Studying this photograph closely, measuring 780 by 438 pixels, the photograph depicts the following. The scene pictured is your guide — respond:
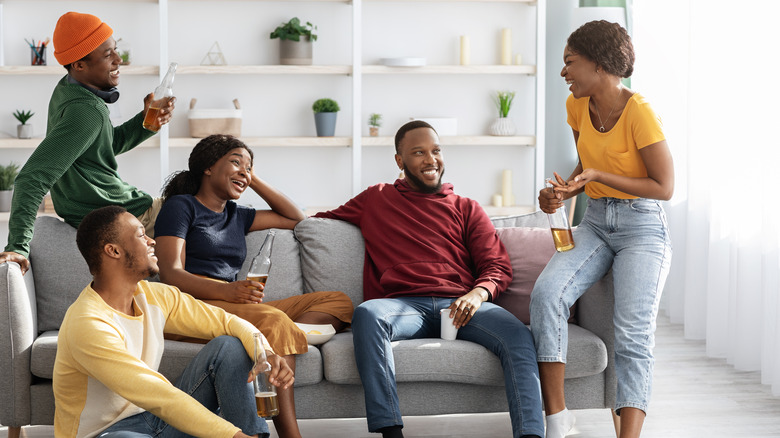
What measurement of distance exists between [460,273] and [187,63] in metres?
2.93

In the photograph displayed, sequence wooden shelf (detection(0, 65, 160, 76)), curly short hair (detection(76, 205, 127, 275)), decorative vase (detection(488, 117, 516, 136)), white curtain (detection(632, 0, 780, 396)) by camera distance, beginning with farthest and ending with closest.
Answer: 1. decorative vase (detection(488, 117, 516, 136))
2. wooden shelf (detection(0, 65, 160, 76))
3. white curtain (detection(632, 0, 780, 396))
4. curly short hair (detection(76, 205, 127, 275))

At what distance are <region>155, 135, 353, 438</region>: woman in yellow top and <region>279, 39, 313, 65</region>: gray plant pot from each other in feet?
6.97

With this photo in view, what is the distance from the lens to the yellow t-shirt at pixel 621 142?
2551 millimetres

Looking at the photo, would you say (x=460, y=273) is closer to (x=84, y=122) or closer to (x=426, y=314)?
(x=426, y=314)

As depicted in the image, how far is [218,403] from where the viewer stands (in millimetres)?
2250

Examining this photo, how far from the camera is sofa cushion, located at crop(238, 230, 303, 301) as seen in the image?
3.01 metres

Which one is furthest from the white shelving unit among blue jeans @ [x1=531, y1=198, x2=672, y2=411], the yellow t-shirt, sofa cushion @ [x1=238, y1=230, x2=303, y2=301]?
blue jeans @ [x1=531, y1=198, x2=672, y2=411]

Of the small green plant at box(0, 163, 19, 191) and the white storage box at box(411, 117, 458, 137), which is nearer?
the small green plant at box(0, 163, 19, 191)

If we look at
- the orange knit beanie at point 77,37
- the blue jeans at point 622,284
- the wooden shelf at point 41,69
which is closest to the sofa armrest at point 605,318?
the blue jeans at point 622,284

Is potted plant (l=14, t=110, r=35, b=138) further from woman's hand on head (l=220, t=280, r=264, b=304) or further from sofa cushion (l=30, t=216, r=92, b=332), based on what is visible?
woman's hand on head (l=220, t=280, r=264, b=304)

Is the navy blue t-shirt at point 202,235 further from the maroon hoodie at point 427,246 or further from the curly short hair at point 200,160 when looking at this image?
the maroon hoodie at point 427,246

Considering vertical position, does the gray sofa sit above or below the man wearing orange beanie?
below

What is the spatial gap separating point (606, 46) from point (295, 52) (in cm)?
275

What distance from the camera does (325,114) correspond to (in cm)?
505
